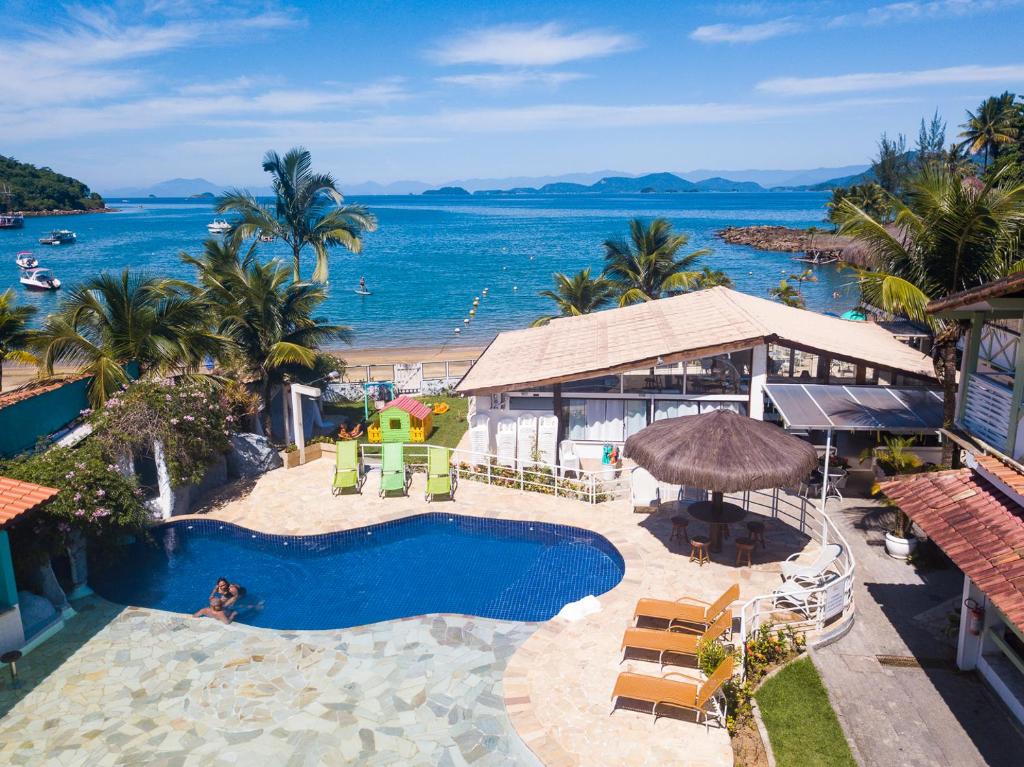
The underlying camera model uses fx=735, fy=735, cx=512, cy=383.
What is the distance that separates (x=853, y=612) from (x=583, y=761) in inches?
218

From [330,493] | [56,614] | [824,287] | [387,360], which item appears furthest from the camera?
[824,287]

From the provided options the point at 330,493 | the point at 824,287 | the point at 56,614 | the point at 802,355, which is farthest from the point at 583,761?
the point at 824,287

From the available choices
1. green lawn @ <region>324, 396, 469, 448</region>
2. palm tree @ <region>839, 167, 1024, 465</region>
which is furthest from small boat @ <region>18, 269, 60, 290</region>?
palm tree @ <region>839, 167, 1024, 465</region>

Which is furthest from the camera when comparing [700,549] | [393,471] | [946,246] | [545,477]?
[393,471]

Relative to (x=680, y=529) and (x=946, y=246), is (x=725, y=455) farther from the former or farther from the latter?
(x=946, y=246)

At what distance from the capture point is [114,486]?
1377 centimetres

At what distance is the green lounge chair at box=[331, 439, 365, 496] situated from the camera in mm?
17719

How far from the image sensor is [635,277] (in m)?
29.3

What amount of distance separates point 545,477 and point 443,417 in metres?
7.99

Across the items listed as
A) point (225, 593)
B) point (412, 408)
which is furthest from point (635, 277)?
point (225, 593)

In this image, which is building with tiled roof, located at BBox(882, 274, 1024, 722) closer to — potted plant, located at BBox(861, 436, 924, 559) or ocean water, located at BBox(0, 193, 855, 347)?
potted plant, located at BBox(861, 436, 924, 559)

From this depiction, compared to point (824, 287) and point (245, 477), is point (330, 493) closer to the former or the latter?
point (245, 477)

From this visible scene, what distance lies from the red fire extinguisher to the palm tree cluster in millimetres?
18987

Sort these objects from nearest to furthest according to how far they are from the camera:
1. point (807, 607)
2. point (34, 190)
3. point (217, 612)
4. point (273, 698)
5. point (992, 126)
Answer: point (273, 698), point (807, 607), point (217, 612), point (992, 126), point (34, 190)
